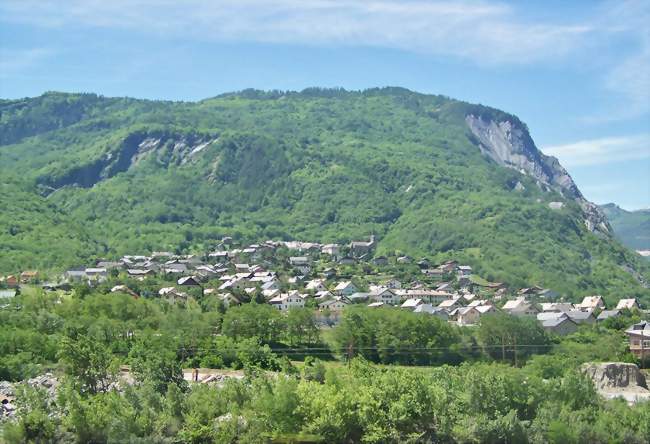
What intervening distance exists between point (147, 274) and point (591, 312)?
45733 mm

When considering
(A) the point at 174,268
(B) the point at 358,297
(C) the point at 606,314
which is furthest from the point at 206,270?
(C) the point at 606,314

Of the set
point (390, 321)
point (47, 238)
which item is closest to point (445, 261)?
point (47, 238)

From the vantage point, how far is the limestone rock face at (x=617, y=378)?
54537 millimetres

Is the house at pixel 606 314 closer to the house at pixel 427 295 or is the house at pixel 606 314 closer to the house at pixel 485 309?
the house at pixel 485 309

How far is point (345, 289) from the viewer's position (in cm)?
→ 9481

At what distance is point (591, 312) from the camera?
83.9 meters

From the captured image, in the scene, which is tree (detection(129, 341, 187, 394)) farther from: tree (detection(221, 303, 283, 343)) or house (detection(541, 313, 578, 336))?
house (detection(541, 313, 578, 336))

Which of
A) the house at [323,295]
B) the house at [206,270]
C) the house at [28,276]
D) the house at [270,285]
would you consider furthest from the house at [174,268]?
the house at [323,295]

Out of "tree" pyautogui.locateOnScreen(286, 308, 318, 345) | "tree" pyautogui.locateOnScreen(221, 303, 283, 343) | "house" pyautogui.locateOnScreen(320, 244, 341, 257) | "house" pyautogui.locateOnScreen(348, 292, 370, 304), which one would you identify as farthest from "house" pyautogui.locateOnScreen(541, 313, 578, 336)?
"house" pyautogui.locateOnScreen(320, 244, 341, 257)

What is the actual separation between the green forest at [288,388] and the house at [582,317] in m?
16.6

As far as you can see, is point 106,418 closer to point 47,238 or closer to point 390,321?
point 390,321

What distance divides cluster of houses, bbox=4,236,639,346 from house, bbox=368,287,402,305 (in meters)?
0.10

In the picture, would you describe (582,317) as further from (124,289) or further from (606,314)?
(124,289)

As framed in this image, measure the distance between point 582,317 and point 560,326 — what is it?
736 centimetres
